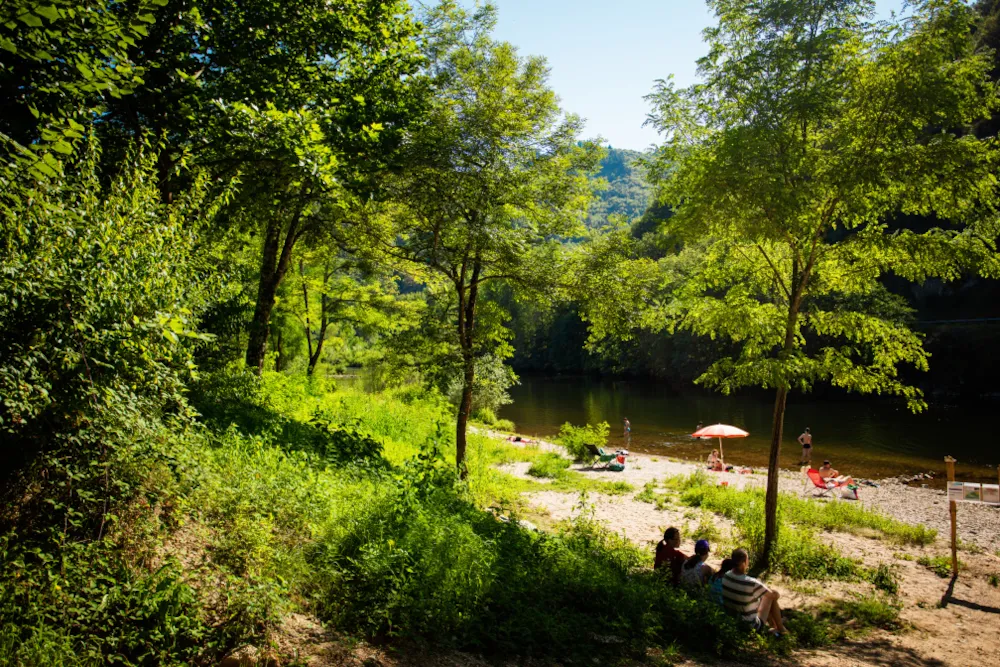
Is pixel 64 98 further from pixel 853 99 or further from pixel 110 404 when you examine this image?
pixel 853 99

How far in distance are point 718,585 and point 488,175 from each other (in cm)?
754

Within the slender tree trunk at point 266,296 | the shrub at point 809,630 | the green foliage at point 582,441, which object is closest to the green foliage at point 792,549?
the shrub at point 809,630

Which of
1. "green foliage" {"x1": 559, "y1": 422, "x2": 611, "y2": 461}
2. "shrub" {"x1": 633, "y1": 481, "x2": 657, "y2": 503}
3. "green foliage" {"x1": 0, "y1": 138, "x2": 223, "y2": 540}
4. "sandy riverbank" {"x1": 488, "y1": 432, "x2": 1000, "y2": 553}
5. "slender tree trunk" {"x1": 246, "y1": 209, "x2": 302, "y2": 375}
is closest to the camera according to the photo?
"green foliage" {"x1": 0, "y1": 138, "x2": 223, "y2": 540}

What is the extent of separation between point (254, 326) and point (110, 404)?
9.69 m

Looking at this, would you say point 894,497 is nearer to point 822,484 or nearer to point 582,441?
point 822,484

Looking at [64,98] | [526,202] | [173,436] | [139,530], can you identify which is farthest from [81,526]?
[526,202]

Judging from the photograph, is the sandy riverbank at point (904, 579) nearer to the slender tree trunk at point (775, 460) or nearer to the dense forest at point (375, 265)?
the slender tree trunk at point (775, 460)

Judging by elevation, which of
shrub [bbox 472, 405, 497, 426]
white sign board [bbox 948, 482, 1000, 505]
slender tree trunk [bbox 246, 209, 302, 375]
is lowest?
shrub [bbox 472, 405, 497, 426]

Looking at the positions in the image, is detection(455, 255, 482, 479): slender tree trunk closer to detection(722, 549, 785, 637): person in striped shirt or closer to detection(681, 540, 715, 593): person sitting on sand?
detection(681, 540, 715, 593): person sitting on sand

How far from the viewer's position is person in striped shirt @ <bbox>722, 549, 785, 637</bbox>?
711 centimetres

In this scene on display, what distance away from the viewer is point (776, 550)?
9.84 meters

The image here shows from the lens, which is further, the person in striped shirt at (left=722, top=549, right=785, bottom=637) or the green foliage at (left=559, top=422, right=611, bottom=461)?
the green foliage at (left=559, top=422, right=611, bottom=461)

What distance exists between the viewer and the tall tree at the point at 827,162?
8.16m

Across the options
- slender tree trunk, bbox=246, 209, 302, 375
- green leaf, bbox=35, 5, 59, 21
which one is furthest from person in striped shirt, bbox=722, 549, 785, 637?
slender tree trunk, bbox=246, 209, 302, 375
